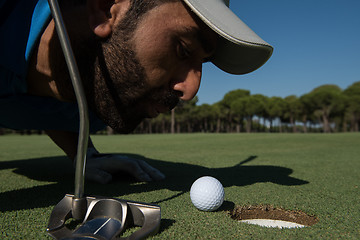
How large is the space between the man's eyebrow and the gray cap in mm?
105

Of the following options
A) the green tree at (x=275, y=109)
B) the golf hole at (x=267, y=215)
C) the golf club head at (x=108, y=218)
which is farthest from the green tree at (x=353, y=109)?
the golf club head at (x=108, y=218)

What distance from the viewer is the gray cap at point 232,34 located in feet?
4.43

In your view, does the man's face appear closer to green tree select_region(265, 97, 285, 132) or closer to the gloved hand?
the gloved hand

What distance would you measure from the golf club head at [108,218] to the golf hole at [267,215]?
68 centimetres

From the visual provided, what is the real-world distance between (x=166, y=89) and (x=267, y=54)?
2.36 feet

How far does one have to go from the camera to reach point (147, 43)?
1570 mm

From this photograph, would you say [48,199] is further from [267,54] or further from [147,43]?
[267,54]

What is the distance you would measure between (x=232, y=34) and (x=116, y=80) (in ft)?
2.68

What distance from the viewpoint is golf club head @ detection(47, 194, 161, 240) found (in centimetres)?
124

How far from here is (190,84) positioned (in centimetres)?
169

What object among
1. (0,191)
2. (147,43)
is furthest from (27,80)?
(0,191)

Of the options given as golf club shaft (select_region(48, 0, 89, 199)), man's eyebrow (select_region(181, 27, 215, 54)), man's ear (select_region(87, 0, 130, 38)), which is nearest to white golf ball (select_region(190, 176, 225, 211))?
golf club shaft (select_region(48, 0, 89, 199))

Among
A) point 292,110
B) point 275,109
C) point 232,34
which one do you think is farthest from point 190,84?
point 275,109

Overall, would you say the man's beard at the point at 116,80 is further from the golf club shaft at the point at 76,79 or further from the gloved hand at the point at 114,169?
the gloved hand at the point at 114,169
